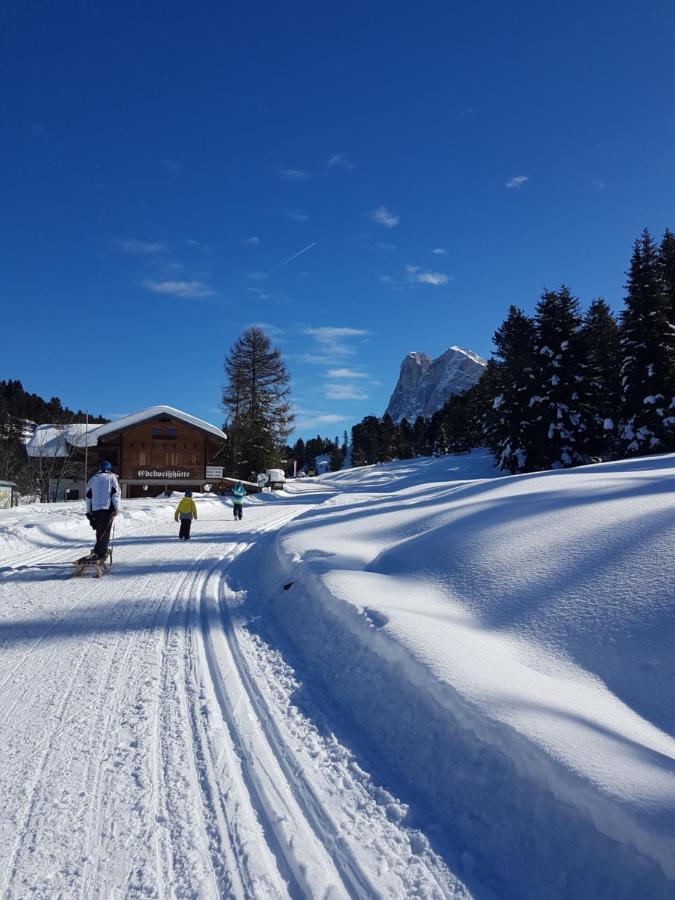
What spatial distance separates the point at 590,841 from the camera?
2295 millimetres

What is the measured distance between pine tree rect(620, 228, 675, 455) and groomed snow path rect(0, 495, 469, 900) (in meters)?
26.3

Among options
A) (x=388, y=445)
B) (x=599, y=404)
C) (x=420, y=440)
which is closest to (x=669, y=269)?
(x=599, y=404)

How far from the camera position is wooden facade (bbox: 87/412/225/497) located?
36750 millimetres

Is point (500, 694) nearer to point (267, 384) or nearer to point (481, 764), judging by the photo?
point (481, 764)

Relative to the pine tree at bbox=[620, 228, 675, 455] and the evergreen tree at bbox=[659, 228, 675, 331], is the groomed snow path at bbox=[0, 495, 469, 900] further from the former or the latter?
the evergreen tree at bbox=[659, 228, 675, 331]

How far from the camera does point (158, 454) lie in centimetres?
3759

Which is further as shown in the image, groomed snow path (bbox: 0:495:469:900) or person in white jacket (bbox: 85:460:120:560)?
person in white jacket (bbox: 85:460:120:560)

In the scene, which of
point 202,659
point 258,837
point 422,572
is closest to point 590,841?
point 258,837

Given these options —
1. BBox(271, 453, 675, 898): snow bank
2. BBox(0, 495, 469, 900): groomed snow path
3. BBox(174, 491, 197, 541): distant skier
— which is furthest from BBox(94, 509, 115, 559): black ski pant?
BBox(174, 491, 197, 541): distant skier

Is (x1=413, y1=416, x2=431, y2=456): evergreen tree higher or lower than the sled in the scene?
higher

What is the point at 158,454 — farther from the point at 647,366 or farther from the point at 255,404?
the point at 647,366

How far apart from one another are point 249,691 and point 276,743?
2.85 ft

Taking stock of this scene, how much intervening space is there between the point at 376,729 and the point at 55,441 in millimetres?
40129

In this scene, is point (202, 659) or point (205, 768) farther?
point (202, 659)
